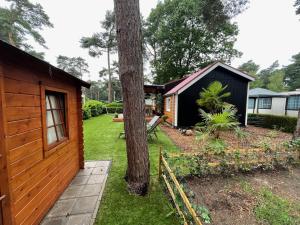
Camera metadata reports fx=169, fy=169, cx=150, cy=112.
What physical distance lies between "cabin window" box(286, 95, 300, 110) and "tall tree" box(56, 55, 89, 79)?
1578 inches

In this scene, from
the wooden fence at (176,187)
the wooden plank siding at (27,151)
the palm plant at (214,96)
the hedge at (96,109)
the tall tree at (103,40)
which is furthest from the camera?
the tall tree at (103,40)

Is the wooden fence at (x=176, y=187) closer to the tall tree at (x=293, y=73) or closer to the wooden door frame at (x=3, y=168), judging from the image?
the wooden door frame at (x=3, y=168)

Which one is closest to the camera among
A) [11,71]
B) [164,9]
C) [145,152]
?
[11,71]

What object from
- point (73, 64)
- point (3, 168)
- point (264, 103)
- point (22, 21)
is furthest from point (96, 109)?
point (73, 64)

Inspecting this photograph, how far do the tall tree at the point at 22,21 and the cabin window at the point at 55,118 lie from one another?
47.5 ft

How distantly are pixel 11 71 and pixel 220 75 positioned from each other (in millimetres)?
10485

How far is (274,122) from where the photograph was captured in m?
10.8

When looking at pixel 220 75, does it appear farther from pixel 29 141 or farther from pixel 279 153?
pixel 29 141

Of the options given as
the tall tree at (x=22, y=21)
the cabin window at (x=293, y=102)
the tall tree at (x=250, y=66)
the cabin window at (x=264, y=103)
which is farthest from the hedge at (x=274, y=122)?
the tall tree at (x=250, y=66)

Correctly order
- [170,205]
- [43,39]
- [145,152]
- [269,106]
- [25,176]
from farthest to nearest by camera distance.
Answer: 1. [269,106]
2. [43,39]
3. [145,152]
4. [170,205]
5. [25,176]

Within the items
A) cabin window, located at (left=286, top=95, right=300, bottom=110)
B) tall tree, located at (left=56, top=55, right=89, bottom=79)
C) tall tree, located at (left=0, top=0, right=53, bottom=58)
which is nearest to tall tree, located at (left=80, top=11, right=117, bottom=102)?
tall tree, located at (left=0, top=0, right=53, bottom=58)

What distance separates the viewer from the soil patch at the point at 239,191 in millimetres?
2582

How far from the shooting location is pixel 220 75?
10391 millimetres

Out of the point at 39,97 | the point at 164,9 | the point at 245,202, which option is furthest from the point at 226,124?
the point at 164,9
